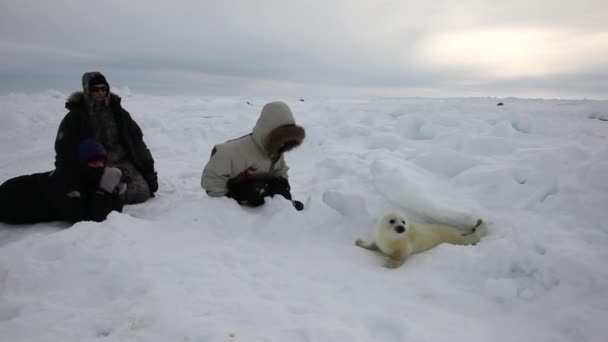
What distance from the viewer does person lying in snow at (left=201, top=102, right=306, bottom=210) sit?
2977 millimetres

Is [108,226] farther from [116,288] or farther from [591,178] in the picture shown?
[591,178]

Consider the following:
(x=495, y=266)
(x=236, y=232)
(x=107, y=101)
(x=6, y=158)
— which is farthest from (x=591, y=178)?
(x=6, y=158)

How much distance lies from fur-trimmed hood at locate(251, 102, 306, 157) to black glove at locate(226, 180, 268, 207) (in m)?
0.31

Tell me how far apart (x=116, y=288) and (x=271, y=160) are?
1.66 m

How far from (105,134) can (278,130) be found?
1750 millimetres

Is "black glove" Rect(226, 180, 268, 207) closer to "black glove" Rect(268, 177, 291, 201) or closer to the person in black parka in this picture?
"black glove" Rect(268, 177, 291, 201)

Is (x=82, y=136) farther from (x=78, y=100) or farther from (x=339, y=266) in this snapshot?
(x=339, y=266)

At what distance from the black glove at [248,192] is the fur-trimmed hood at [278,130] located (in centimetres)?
31

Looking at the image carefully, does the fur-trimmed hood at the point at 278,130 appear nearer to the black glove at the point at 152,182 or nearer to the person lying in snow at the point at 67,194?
the person lying in snow at the point at 67,194

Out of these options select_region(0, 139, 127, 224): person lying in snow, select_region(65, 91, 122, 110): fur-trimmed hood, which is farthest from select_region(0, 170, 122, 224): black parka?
select_region(65, 91, 122, 110): fur-trimmed hood

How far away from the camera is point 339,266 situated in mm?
2338

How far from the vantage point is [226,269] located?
6.81ft

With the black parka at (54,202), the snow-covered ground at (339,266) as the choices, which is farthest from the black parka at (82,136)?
the snow-covered ground at (339,266)

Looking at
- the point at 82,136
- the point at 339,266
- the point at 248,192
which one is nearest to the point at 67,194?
the point at 82,136
